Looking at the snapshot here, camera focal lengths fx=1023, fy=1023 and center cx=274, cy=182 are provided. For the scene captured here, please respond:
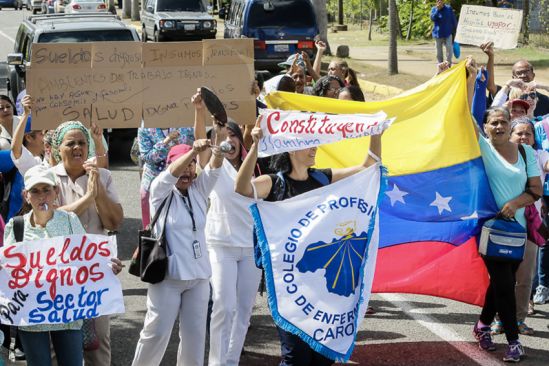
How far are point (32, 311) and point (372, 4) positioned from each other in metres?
34.3

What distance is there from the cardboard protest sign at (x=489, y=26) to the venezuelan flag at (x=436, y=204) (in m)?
3.18

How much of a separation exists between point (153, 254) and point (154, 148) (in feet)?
5.50

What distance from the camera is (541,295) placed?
9008mm

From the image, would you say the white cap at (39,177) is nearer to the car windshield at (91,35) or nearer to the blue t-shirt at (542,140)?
the blue t-shirt at (542,140)

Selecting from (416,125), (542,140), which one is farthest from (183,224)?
(542,140)

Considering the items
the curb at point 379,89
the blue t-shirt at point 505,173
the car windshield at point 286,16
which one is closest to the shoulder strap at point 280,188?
the blue t-shirt at point 505,173

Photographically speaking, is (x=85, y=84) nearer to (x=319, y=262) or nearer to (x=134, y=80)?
(x=134, y=80)

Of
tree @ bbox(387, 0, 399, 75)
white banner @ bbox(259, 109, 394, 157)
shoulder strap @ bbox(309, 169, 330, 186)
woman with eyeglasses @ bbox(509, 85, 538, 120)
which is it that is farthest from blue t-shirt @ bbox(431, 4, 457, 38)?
shoulder strap @ bbox(309, 169, 330, 186)

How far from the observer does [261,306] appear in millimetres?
8688

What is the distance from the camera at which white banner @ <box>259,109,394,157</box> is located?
6.16m

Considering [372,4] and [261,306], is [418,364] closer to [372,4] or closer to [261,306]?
[261,306]

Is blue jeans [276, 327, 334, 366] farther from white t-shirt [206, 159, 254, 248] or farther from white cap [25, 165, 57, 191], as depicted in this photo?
white cap [25, 165, 57, 191]

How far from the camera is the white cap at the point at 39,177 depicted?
5.71 meters

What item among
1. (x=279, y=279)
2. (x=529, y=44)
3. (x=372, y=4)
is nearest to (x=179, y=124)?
(x=279, y=279)
